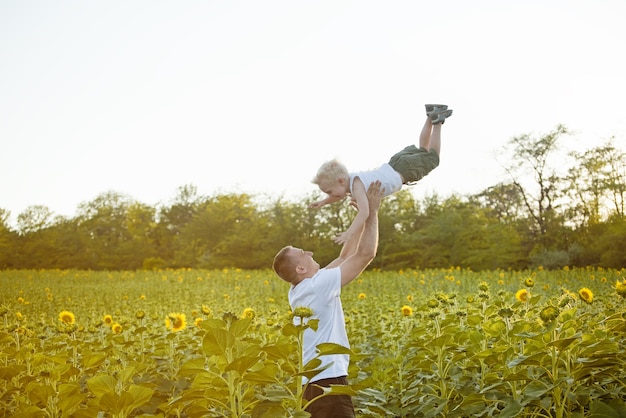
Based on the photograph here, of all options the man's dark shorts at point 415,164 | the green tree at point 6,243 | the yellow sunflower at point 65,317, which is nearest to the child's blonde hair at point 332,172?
the man's dark shorts at point 415,164

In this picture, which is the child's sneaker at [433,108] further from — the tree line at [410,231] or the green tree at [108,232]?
the green tree at [108,232]

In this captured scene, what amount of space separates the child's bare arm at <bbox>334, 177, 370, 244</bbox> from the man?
1.25 ft

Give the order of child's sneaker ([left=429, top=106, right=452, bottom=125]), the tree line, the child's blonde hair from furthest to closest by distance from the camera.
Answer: the tree line < child's sneaker ([left=429, top=106, right=452, bottom=125]) < the child's blonde hair

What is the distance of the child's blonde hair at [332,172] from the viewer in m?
3.79

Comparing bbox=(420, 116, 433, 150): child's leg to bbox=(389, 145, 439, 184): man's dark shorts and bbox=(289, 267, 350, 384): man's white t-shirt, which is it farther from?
bbox=(289, 267, 350, 384): man's white t-shirt

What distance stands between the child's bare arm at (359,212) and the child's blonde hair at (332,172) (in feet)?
0.33

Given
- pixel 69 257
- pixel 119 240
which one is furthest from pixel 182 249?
pixel 69 257

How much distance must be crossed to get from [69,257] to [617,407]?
25768 mm

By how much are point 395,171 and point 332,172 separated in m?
0.47

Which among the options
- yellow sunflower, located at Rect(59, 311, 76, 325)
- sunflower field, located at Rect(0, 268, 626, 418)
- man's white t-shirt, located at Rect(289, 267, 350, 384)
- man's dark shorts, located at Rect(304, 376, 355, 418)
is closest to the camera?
sunflower field, located at Rect(0, 268, 626, 418)

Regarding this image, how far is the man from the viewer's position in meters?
2.67

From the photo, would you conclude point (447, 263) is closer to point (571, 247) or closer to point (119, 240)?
point (571, 247)

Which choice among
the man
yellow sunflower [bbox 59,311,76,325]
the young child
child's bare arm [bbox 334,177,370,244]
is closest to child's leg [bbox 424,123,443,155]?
the young child

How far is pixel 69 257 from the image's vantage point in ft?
83.4
